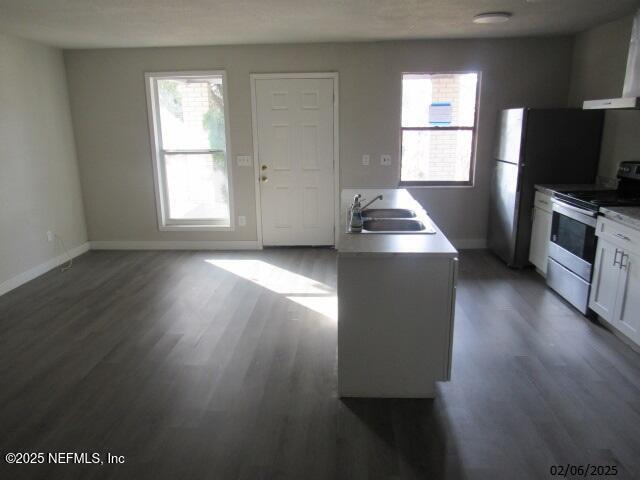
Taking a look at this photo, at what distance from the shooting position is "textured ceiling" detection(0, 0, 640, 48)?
345cm

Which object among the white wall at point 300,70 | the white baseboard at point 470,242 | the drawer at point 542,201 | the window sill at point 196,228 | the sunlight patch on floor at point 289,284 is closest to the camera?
the sunlight patch on floor at point 289,284

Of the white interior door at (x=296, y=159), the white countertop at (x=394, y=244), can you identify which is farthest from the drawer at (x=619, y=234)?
the white interior door at (x=296, y=159)

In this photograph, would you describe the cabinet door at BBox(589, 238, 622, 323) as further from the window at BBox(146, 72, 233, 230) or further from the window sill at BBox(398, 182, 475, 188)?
the window at BBox(146, 72, 233, 230)

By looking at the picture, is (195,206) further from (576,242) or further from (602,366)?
(602,366)

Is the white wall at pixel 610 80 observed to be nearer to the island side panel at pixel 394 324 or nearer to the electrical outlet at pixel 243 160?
the island side panel at pixel 394 324

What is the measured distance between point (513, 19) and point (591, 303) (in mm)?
2579

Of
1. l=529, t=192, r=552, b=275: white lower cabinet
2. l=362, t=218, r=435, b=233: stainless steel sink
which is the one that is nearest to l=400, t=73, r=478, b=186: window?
l=529, t=192, r=552, b=275: white lower cabinet

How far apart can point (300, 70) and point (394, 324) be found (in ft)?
12.2

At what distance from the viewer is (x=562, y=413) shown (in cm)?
245

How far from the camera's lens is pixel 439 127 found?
5379mm

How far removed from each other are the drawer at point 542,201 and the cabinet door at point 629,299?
1270 millimetres

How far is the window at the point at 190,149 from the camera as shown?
5477 millimetres

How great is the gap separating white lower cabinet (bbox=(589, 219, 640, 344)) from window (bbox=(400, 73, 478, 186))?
227 centimetres

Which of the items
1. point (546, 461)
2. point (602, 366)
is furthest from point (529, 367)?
point (546, 461)
